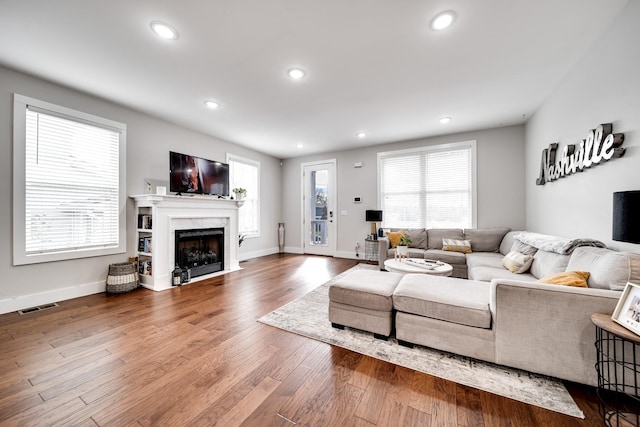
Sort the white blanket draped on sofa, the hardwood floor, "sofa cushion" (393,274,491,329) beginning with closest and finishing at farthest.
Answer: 1. the hardwood floor
2. "sofa cushion" (393,274,491,329)
3. the white blanket draped on sofa

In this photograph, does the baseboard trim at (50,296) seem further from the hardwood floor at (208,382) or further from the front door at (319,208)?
the front door at (319,208)

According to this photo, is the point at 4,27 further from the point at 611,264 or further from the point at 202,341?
the point at 611,264

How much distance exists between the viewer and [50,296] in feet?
9.52

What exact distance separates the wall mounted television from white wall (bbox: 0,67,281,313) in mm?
253

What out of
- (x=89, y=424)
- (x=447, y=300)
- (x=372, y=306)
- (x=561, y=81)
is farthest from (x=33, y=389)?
(x=561, y=81)

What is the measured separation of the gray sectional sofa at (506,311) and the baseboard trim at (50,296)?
11.0 ft

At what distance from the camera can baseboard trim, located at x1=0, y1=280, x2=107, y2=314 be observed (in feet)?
8.64

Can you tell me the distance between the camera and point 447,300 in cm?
179

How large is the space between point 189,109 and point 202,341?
3.27 metres


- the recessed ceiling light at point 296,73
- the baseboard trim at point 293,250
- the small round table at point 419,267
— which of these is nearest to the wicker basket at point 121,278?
the recessed ceiling light at point 296,73

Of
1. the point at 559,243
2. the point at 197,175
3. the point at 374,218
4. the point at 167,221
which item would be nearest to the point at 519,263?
the point at 559,243

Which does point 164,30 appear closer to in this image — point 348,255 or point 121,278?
point 121,278

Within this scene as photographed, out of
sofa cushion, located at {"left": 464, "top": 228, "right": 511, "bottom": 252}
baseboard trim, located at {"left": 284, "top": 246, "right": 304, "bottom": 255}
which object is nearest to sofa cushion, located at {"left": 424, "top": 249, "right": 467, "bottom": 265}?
sofa cushion, located at {"left": 464, "top": 228, "right": 511, "bottom": 252}

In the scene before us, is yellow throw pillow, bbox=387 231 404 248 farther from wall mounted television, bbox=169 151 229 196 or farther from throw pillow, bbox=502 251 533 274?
wall mounted television, bbox=169 151 229 196
